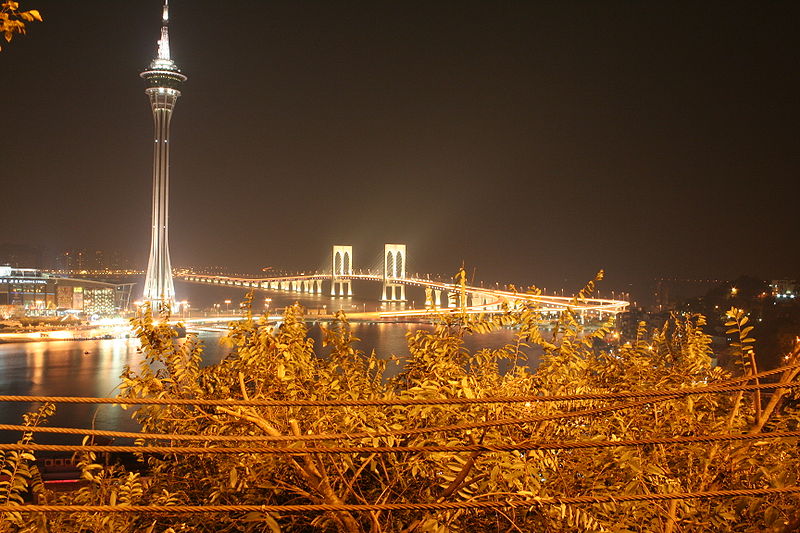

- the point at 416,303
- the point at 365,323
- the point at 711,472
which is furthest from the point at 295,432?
the point at 416,303

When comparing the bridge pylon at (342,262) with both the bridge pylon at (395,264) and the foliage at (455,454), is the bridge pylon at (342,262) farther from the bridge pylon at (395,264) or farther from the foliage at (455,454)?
the foliage at (455,454)

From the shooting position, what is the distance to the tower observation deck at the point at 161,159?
16.9 meters

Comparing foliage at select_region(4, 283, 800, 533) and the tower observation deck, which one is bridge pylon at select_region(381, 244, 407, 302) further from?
foliage at select_region(4, 283, 800, 533)

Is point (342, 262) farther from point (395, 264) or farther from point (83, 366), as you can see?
point (83, 366)

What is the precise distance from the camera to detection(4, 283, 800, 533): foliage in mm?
790

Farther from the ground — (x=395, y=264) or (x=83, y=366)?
(x=395, y=264)

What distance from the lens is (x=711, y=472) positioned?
3.03ft

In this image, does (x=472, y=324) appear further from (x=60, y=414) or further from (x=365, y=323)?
(x=365, y=323)

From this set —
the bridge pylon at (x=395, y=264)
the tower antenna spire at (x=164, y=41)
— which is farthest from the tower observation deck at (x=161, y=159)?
the bridge pylon at (x=395, y=264)

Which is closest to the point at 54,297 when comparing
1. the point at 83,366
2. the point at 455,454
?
the point at 83,366

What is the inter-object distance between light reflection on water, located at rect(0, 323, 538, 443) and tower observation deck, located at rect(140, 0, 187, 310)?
1.93m

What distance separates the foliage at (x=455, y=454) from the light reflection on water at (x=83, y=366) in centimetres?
495

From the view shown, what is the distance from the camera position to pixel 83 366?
11930mm

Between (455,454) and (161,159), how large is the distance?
726 inches
